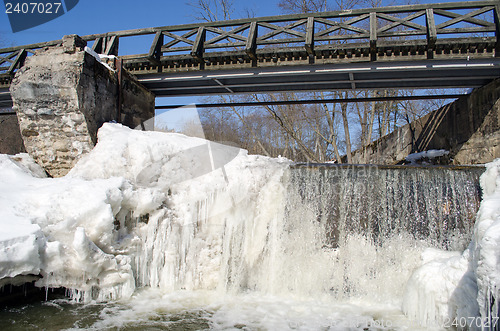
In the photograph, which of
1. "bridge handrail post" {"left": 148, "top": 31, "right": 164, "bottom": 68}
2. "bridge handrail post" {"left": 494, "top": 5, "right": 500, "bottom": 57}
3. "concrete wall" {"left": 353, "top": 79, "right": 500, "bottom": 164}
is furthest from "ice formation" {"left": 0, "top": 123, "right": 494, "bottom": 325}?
"concrete wall" {"left": 353, "top": 79, "right": 500, "bottom": 164}

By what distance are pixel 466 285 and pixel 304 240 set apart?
2.53 metres

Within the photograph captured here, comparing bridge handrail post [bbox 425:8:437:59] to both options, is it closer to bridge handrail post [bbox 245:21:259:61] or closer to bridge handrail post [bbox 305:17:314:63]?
bridge handrail post [bbox 305:17:314:63]

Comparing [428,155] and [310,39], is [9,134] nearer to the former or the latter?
[310,39]

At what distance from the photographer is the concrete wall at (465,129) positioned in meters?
8.61

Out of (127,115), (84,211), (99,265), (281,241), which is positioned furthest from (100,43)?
(281,241)

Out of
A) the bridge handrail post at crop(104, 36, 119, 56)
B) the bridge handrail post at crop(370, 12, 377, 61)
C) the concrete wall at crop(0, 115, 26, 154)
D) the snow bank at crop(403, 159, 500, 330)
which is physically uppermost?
the bridge handrail post at crop(104, 36, 119, 56)

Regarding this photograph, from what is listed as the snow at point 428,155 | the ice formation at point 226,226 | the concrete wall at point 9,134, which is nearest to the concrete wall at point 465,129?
the snow at point 428,155

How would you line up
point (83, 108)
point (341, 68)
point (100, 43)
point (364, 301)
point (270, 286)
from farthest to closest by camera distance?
1. point (100, 43)
2. point (341, 68)
3. point (83, 108)
4. point (270, 286)
5. point (364, 301)

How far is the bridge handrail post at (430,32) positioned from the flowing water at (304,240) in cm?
308

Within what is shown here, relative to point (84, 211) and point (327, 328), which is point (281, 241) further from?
point (84, 211)

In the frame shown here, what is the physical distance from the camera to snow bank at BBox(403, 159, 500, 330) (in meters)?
3.47

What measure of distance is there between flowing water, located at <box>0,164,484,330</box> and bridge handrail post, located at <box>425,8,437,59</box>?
3079 millimetres

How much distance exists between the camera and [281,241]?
19.9 ft

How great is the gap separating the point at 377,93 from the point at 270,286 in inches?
657
